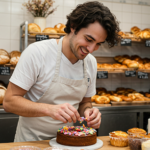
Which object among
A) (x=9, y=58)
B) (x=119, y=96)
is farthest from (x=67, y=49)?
(x=119, y=96)

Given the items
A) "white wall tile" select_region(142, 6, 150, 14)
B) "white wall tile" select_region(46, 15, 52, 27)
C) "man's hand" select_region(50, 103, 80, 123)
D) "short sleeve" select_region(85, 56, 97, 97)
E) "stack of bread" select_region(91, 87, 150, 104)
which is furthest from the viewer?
"white wall tile" select_region(142, 6, 150, 14)

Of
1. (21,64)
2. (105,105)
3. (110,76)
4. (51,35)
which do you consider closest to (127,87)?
(110,76)

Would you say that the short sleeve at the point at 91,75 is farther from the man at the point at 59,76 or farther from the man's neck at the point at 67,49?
the man's neck at the point at 67,49

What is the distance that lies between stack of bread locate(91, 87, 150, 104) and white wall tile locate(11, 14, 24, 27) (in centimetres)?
158

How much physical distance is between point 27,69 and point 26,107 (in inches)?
9.4

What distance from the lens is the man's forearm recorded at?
123 centimetres

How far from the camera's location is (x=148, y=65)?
131 inches

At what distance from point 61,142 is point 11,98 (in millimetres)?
415

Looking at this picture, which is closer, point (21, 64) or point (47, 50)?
point (21, 64)

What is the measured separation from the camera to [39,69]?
1383 mm

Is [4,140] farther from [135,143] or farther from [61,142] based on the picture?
[135,143]

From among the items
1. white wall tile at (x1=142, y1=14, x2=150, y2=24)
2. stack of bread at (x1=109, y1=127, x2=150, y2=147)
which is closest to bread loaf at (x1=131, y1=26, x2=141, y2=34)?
white wall tile at (x1=142, y1=14, x2=150, y2=24)

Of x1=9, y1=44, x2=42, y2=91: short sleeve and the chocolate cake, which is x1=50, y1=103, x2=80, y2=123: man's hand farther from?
x1=9, y1=44, x2=42, y2=91: short sleeve

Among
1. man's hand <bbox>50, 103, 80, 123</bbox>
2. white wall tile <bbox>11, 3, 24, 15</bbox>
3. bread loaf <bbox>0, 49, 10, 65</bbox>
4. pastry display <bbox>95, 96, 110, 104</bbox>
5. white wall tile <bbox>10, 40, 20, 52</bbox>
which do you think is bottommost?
pastry display <bbox>95, 96, 110, 104</bbox>
